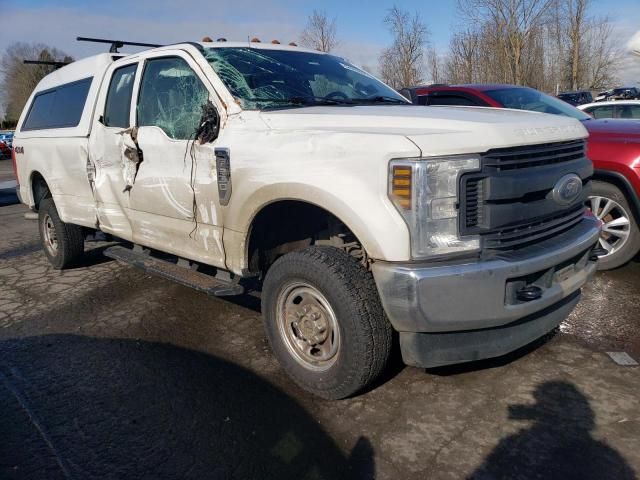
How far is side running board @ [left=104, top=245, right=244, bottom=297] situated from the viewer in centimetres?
361

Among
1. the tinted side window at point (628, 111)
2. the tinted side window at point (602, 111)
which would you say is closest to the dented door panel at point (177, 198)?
the tinted side window at point (602, 111)

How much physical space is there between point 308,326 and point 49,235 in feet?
14.5

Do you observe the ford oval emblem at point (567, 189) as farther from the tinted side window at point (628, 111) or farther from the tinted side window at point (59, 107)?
the tinted side window at point (628, 111)

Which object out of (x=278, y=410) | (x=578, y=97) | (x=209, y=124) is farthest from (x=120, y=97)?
(x=578, y=97)

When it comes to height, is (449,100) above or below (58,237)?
above

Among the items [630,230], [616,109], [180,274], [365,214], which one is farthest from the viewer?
[616,109]

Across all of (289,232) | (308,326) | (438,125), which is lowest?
(308,326)

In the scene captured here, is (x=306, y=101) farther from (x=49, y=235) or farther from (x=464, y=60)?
(x=464, y=60)

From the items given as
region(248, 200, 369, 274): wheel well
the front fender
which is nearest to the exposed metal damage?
region(248, 200, 369, 274): wheel well

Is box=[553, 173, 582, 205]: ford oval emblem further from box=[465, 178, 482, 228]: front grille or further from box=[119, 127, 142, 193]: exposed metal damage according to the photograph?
box=[119, 127, 142, 193]: exposed metal damage

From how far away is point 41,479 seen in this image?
252 centimetres

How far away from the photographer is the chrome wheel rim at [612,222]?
4.83 m

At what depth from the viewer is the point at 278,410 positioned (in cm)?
302

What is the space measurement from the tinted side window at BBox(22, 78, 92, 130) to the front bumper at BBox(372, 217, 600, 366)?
3.93 metres
